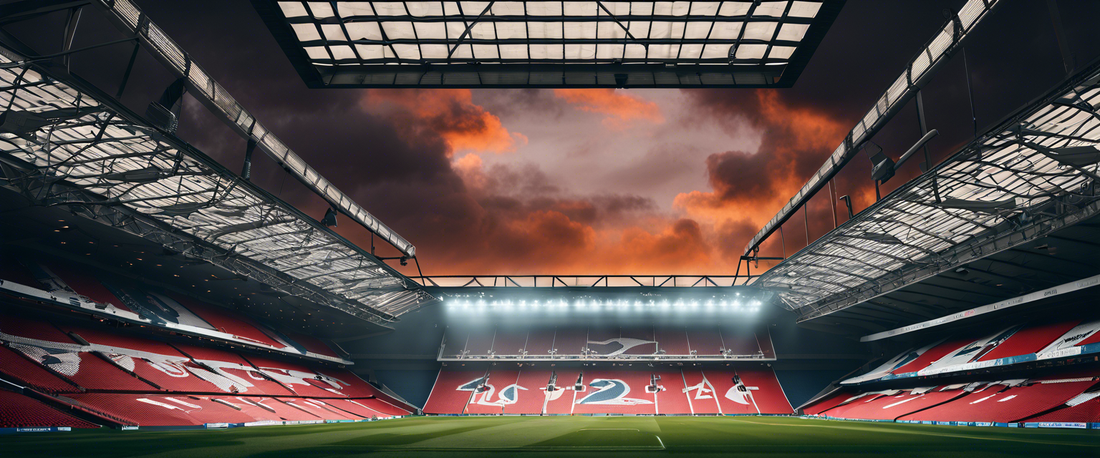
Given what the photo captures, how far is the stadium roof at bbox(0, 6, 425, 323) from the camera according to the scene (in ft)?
43.8

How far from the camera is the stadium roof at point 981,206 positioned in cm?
1510

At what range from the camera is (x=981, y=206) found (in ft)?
58.1

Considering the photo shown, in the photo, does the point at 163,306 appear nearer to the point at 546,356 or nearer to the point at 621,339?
the point at 546,356

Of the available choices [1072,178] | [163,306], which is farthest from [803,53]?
[163,306]

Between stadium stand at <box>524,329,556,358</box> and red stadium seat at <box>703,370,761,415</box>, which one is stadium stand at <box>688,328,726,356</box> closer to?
red stadium seat at <box>703,370,761,415</box>

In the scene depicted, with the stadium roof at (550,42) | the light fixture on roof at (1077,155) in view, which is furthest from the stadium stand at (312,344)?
the light fixture on roof at (1077,155)

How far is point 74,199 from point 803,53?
1010 inches

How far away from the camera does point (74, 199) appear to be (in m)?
19.0

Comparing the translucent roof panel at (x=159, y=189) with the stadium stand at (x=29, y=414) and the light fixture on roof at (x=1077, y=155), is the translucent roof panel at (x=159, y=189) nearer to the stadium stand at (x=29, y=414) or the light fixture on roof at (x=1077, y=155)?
the stadium stand at (x=29, y=414)

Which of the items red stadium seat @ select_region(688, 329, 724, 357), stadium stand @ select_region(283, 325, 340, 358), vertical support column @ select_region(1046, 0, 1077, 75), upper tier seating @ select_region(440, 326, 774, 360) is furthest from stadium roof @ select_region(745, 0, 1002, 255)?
stadium stand @ select_region(283, 325, 340, 358)

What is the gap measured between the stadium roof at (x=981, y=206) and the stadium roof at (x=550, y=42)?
8.66 metres

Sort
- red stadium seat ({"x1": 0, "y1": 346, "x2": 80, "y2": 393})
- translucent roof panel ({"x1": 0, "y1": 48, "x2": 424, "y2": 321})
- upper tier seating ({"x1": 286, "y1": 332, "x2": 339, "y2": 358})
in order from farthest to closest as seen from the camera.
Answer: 1. upper tier seating ({"x1": 286, "y1": 332, "x2": 339, "y2": 358})
2. red stadium seat ({"x1": 0, "y1": 346, "x2": 80, "y2": 393})
3. translucent roof panel ({"x1": 0, "y1": 48, "x2": 424, "y2": 321})

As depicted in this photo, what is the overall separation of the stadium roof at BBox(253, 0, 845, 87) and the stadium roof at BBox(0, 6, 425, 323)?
496cm

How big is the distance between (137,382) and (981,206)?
36.6 meters
